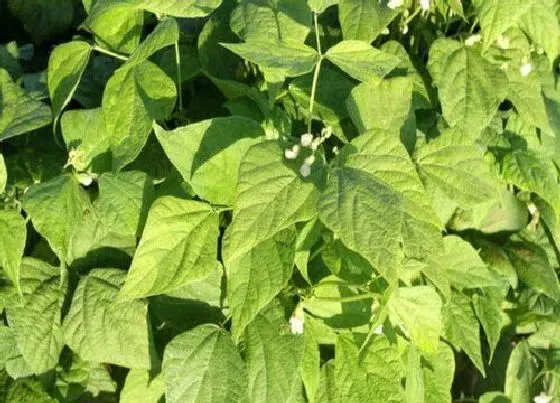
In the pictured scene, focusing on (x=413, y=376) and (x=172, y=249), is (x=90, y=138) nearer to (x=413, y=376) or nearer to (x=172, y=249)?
(x=172, y=249)

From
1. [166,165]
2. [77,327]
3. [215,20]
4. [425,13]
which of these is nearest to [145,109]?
[166,165]

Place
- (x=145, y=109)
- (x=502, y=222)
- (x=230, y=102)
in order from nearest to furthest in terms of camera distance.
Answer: (x=145, y=109) < (x=230, y=102) < (x=502, y=222)

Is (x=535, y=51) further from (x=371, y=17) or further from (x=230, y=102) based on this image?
(x=230, y=102)

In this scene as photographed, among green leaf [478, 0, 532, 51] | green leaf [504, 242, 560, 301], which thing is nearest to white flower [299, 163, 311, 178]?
green leaf [478, 0, 532, 51]

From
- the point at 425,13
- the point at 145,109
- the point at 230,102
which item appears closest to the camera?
the point at 145,109

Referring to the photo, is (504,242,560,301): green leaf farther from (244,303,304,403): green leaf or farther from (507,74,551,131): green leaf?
(244,303,304,403): green leaf

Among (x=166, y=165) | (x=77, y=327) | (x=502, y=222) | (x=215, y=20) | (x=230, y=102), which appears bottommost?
(x=502, y=222)

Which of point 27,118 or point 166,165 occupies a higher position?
point 27,118

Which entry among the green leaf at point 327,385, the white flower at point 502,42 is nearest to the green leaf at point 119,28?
the green leaf at point 327,385
